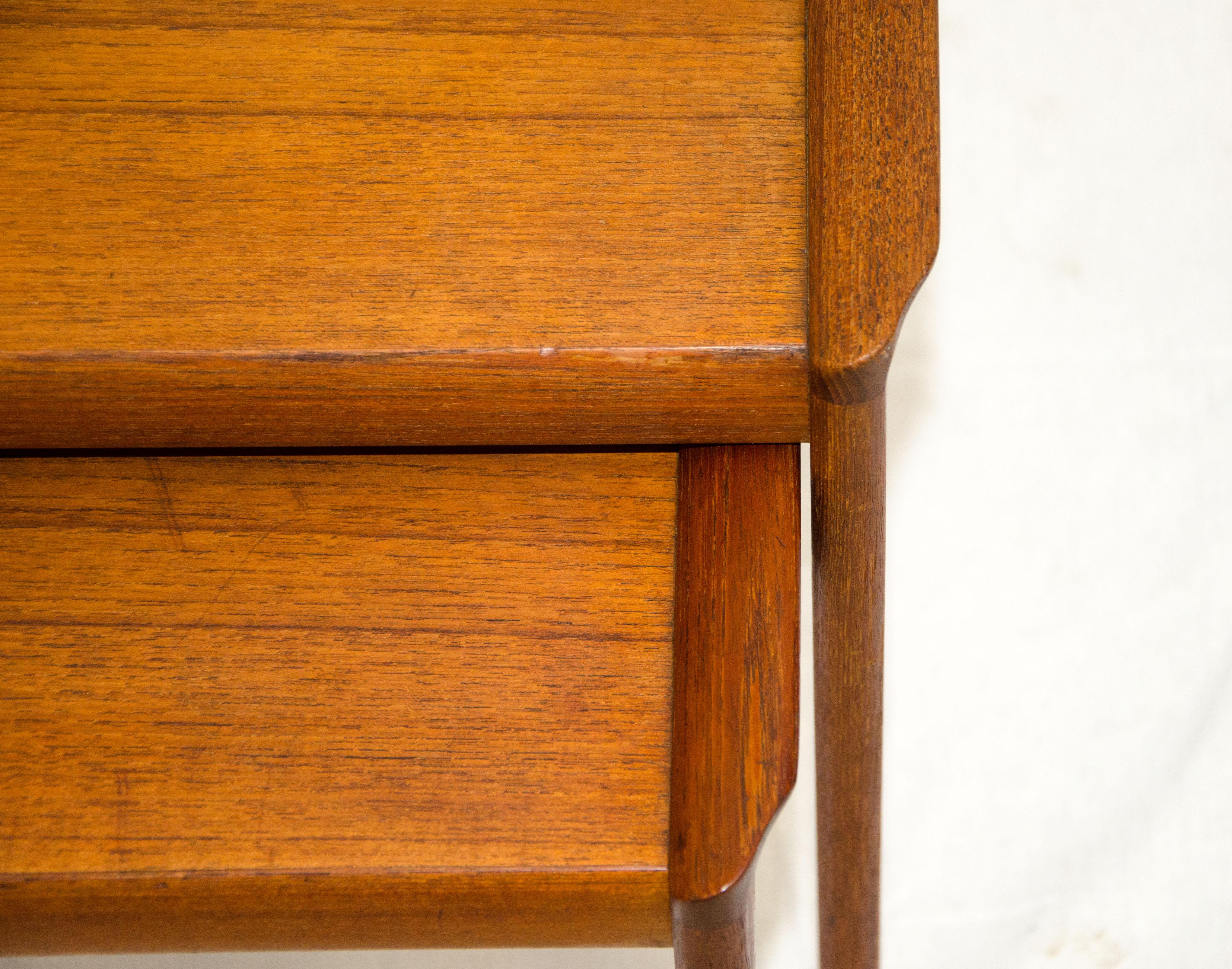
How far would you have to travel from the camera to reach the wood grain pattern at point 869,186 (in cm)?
27

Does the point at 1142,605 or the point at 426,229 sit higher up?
the point at 426,229

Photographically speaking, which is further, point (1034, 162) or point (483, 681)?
point (1034, 162)

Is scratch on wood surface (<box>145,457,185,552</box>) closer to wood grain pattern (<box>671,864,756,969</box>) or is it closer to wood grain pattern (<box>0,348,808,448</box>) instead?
wood grain pattern (<box>0,348,808,448</box>)

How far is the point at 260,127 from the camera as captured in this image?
1.06ft

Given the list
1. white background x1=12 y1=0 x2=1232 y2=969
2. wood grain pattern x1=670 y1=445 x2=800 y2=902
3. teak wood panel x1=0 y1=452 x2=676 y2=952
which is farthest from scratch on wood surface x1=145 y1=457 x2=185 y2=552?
white background x1=12 y1=0 x2=1232 y2=969

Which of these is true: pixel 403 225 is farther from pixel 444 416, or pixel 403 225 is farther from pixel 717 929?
pixel 717 929

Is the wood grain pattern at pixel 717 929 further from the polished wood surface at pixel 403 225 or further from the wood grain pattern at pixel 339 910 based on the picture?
the polished wood surface at pixel 403 225

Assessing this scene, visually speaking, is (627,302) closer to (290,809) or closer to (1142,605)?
(290,809)

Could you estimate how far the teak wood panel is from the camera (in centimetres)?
30

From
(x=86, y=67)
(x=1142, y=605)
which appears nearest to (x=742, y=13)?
(x=86, y=67)

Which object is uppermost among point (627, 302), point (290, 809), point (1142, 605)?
point (627, 302)

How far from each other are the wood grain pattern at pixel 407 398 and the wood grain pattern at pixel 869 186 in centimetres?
2

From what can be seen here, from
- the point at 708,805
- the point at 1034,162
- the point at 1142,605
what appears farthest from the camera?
the point at 1034,162

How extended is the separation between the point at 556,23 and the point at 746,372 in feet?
0.39
